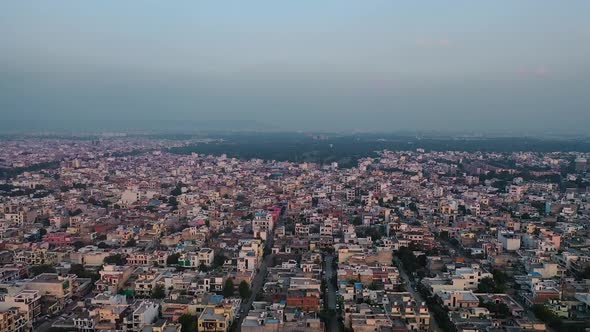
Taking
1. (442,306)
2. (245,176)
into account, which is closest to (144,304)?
(442,306)

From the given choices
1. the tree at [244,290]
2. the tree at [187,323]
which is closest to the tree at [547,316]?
the tree at [244,290]

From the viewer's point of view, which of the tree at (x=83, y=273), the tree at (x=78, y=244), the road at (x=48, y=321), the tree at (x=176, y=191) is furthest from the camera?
the tree at (x=176, y=191)

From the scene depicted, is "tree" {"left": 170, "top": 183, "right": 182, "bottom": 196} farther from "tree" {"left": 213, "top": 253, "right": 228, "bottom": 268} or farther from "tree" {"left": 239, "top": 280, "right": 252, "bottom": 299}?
"tree" {"left": 239, "top": 280, "right": 252, "bottom": 299}

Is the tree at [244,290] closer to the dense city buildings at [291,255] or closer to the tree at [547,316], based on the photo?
the dense city buildings at [291,255]

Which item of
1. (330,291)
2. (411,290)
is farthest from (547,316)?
(330,291)

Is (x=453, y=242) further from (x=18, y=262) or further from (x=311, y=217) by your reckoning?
(x=18, y=262)

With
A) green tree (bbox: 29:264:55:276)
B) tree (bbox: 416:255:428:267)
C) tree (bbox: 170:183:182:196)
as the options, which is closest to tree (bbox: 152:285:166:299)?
green tree (bbox: 29:264:55:276)

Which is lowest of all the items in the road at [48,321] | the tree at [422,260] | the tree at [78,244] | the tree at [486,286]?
the road at [48,321]
